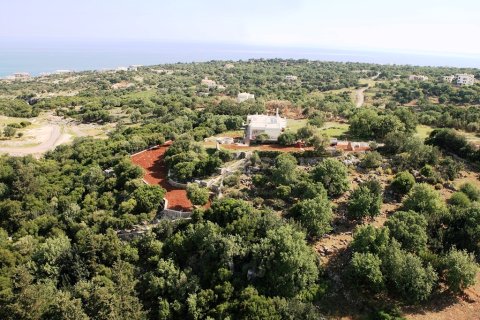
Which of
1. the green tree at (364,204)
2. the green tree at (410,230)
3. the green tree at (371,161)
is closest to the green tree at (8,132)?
the green tree at (371,161)

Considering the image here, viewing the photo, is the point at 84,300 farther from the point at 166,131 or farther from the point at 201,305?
the point at 166,131

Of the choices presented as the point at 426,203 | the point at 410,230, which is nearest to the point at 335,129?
the point at 426,203

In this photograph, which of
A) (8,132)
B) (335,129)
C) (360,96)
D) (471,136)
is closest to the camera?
(471,136)

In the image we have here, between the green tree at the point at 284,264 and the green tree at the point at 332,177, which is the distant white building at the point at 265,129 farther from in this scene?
the green tree at the point at 284,264

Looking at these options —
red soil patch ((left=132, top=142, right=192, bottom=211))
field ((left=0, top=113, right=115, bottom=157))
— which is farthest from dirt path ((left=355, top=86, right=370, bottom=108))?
field ((left=0, top=113, right=115, bottom=157))

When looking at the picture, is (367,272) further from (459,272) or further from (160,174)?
(160,174)

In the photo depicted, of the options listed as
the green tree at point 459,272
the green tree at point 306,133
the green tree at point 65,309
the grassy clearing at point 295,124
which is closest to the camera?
the green tree at point 65,309
